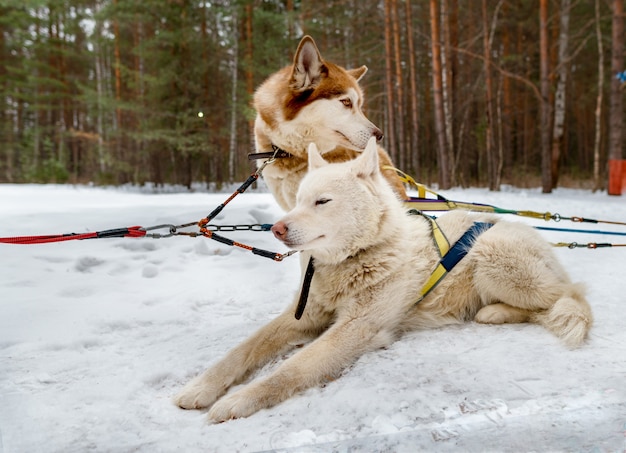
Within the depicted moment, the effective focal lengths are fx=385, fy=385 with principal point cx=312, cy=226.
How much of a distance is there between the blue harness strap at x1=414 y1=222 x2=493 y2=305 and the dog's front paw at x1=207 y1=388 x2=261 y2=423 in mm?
1008

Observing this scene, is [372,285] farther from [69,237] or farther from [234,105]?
[234,105]

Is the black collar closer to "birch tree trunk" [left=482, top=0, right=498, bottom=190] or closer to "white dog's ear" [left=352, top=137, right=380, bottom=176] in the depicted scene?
"white dog's ear" [left=352, top=137, right=380, bottom=176]

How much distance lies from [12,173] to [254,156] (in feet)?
82.5

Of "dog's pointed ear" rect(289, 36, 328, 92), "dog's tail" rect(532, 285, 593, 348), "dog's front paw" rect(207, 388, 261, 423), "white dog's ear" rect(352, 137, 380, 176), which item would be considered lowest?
"dog's front paw" rect(207, 388, 261, 423)

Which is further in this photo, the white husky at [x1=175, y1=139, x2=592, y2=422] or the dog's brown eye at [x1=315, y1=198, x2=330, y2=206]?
the dog's brown eye at [x1=315, y1=198, x2=330, y2=206]

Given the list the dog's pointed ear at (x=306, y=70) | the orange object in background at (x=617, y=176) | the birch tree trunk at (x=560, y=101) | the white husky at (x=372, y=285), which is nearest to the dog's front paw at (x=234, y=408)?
the white husky at (x=372, y=285)

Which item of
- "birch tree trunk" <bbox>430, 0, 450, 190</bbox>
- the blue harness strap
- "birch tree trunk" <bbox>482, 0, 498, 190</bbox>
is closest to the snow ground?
the blue harness strap

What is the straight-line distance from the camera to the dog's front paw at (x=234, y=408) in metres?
1.51

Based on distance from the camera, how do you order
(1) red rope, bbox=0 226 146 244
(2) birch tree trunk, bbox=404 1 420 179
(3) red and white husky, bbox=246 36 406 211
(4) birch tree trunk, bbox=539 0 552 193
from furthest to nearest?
(2) birch tree trunk, bbox=404 1 420 179
(4) birch tree trunk, bbox=539 0 552 193
(3) red and white husky, bbox=246 36 406 211
(1) red rope, bbox=0 226 146 244

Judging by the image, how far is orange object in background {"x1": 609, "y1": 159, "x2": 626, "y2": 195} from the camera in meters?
8.98

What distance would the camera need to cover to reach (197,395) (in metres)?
1.72

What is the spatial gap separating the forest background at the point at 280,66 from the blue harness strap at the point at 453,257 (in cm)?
962

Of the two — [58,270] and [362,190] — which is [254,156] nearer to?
[362,190]

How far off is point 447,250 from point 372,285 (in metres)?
0.53
